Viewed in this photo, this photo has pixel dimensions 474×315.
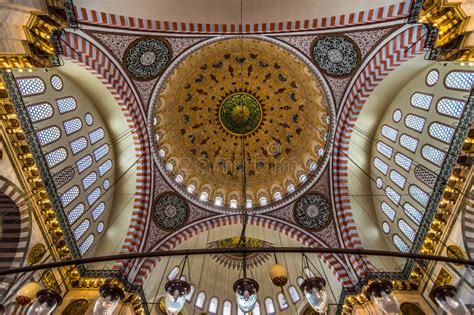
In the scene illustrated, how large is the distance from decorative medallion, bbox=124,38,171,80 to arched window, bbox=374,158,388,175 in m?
7.71

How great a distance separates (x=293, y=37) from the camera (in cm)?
798

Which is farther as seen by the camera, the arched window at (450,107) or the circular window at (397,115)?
the circular window at (397,115)

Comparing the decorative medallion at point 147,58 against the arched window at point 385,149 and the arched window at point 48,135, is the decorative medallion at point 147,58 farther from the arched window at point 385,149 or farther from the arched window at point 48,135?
the arched window at point 385,149

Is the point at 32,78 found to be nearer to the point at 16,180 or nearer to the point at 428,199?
the point at 16,180

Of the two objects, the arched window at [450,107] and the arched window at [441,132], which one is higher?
the arched window at [450,107]

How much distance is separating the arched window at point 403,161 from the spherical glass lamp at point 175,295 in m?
7.72

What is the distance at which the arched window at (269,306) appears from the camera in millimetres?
11322

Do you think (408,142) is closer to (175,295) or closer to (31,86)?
(175,295)

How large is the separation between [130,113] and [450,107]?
898 centimetres

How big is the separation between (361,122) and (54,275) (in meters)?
10.2

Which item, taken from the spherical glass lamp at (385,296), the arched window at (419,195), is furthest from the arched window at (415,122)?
the spherical glass lamp at (385,296)

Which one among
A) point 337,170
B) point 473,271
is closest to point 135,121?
point 337,170

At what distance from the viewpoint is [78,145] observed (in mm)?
8250

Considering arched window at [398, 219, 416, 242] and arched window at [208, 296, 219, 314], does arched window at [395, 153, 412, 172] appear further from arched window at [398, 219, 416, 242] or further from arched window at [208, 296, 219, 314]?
arched window at [208, 296, 219, 314]
